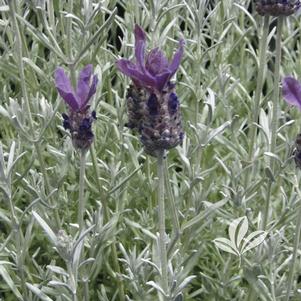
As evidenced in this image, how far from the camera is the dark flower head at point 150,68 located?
98 cm

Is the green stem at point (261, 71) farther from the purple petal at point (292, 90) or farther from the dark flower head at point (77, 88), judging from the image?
the dark flower head at point (77, 88)

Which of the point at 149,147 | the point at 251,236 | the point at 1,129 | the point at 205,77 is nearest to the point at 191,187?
the point at 251,236

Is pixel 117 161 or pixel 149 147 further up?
pixel 149 147

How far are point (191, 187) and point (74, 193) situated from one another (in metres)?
0.45

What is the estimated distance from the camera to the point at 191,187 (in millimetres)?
1485

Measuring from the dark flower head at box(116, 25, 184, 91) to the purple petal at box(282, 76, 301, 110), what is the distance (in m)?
0.19

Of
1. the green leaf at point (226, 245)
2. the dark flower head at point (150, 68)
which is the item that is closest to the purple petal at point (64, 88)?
the dark flower head at point (150, 68)

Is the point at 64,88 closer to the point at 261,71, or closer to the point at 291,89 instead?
the point at 291,89

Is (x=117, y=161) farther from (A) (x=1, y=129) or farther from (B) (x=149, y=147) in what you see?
(B) (x=149, y=147)

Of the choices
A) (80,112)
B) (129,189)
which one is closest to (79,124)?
(80,112)

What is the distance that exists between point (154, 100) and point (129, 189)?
0.82m

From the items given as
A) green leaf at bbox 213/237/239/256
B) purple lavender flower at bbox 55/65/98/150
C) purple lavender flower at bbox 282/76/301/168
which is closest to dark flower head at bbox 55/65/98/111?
purple lavender flower at bbox 55/65/98/150

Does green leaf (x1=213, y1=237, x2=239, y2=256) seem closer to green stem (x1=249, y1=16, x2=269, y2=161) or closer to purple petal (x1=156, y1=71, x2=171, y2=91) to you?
green stem (x1=249, y1=16, x2=269, y2=161)

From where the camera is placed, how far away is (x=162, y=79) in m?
0.99
